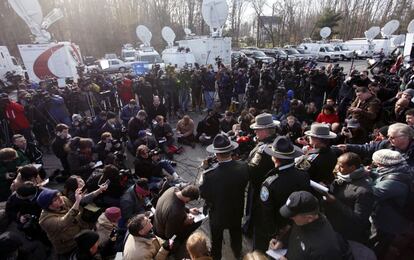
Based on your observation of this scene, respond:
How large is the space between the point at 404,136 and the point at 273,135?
1689 mm

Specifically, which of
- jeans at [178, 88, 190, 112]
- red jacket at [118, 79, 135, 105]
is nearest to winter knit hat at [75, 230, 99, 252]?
red jacket at [118, 79, 135, 105]

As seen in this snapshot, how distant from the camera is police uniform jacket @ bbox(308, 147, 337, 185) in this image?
3.33m

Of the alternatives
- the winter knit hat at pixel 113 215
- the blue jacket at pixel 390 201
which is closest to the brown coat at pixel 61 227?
the winter knit hat at pixel 113 215

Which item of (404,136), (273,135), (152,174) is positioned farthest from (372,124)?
(152,174)

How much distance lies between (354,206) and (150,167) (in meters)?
3.50

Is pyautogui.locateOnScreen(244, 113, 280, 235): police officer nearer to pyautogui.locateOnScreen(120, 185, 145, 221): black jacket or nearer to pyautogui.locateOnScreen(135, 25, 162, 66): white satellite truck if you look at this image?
pyautogui.locateOnScreen(120, 185, 145, 221): black jacket

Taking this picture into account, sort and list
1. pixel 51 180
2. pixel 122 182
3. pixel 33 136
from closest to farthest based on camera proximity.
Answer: pixel 122 182 → pixel 51 180 → pixel 33 136

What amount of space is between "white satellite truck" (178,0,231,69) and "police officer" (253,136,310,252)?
13104mm

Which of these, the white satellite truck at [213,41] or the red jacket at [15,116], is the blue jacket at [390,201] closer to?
the red jacket at [15,116]

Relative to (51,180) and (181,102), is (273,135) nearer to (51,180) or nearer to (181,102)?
(51,180)

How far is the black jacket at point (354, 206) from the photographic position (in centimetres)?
271

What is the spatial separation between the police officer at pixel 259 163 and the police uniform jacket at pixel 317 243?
129cm

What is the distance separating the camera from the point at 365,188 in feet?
8.85

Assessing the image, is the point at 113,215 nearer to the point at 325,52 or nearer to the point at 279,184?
the point at 279,184
